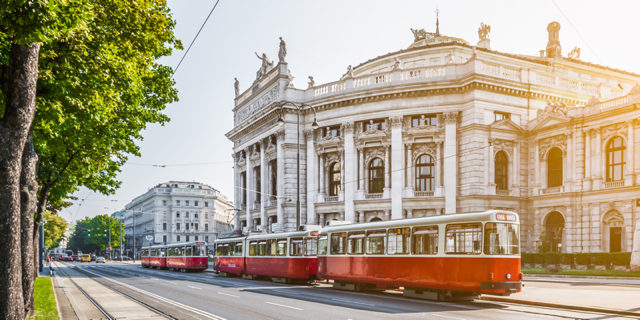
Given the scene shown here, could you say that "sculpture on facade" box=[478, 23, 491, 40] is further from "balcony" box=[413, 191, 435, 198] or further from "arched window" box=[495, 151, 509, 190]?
"balcony" box=[413, 191, 435, 198]

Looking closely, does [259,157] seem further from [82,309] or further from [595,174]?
[82,309]

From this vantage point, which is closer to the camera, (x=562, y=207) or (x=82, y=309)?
(x=82, y=309)

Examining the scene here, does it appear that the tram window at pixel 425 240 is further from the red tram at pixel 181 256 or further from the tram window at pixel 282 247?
the red tram at pixel 181 256

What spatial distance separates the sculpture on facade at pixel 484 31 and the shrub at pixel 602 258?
101 ft

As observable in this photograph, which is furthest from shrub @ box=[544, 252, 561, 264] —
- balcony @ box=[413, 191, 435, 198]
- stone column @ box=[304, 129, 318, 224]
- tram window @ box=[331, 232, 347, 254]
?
stone column @ box=[304, 129, 318, 224]

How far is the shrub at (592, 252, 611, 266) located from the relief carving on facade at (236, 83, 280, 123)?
31916 mm

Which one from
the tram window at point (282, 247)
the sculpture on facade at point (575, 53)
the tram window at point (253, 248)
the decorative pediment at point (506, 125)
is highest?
the sculpture on facade at point (575, 53)

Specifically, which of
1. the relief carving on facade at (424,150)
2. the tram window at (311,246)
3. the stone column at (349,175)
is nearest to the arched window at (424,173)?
the relief carving on facade at (424,150)

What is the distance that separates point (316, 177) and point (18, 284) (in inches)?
1671

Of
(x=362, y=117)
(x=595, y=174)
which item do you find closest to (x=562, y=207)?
(x=595, y=174)

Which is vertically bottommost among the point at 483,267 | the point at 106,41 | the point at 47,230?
the point at 47,230

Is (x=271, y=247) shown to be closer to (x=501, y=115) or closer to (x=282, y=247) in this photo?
(x=282, y=247)

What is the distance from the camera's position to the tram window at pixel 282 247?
31128mm

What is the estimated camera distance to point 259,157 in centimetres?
6128
